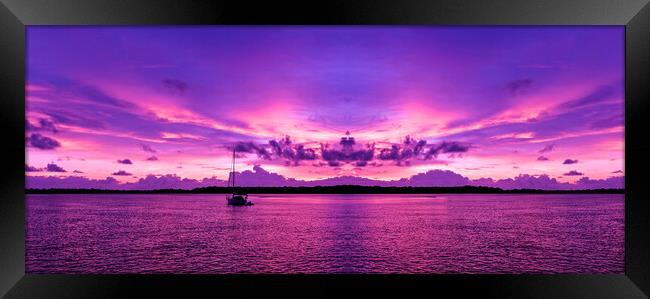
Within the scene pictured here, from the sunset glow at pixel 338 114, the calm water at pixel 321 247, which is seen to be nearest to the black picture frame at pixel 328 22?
the calm water at pixel 321 247

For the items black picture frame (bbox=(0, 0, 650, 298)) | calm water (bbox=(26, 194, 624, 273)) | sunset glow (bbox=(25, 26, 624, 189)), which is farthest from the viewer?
sunset glow (bbox=(25, 26, 624, 189))

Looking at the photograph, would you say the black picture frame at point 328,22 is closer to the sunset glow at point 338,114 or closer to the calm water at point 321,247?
the calm water at point 321,247

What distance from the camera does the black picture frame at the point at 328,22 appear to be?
3.71 metres

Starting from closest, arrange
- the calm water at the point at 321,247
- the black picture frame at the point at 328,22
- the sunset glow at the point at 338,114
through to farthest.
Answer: the black picture frame at the point at 328,22
the calm water at the point at 321,247
the sunset glow at the point at 338,114

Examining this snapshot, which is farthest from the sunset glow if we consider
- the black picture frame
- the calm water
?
the black picture frame

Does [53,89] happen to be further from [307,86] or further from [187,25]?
[187,25]

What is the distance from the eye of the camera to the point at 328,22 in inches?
146

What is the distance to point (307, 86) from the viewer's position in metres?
50.9

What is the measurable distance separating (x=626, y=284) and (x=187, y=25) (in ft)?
12.0

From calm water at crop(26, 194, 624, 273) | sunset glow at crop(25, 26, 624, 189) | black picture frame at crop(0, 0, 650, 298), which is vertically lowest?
calm water at crop(26, 194, 624, 273)

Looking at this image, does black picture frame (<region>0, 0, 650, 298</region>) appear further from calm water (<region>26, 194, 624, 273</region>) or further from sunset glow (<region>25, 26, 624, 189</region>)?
sunset glow (<region>25, 26, 624, 189</region>)

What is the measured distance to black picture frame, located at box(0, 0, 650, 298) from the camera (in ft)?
12.2

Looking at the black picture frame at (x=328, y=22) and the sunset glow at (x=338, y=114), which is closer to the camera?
the black picture frame at (x=328, y=22)

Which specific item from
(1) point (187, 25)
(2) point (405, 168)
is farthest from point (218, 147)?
(1) point (187, 25)
